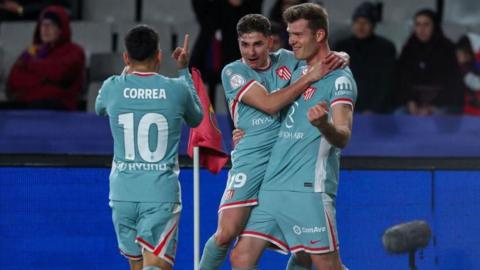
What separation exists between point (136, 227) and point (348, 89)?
136cm

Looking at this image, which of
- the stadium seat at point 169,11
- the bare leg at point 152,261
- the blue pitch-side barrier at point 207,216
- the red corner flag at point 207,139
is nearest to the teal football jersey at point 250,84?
the red corner flag at point 207,139

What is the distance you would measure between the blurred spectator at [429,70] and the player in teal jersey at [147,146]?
436cm

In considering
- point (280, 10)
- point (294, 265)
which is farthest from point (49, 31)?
point (294, 265)

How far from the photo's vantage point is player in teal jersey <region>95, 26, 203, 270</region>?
633 cm

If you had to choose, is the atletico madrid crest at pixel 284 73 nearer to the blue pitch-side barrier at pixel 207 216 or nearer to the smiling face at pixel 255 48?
the smiling face at pixel 255 48

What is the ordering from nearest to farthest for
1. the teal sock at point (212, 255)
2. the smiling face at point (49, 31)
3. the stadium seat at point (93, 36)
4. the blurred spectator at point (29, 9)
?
the teal sock at point (212, 255) < the smiling face at point (49, 31) < the stadium seat at point (93, 36) < the blurred spectator at point (29, 9)

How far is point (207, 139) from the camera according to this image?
7129mm

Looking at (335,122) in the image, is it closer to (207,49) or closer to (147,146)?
(147,146)

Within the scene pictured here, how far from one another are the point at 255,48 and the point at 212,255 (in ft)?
3.86

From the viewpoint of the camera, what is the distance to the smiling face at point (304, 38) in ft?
20.3

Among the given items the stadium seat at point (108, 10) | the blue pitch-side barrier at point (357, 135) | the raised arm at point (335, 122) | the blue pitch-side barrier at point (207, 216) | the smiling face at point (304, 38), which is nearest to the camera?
the raised arm at point (335, 122)

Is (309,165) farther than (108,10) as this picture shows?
No

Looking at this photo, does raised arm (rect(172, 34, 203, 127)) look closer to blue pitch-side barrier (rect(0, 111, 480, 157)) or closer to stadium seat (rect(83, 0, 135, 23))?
blue pitch-side barrier (rect(0, 111, 480, 157))

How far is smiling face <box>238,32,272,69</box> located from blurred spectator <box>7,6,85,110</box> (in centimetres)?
358
